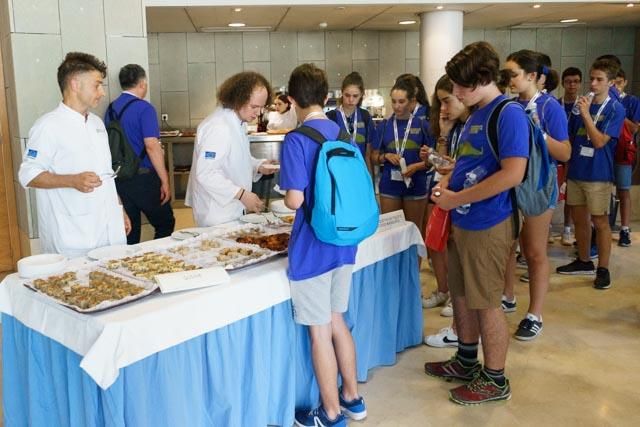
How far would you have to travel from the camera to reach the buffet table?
182cm

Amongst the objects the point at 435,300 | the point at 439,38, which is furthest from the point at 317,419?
the point at 439,38

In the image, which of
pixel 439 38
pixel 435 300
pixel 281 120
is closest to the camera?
pixel 435 300

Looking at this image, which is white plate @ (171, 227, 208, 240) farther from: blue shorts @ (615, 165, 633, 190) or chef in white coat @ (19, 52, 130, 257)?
blue shorts @ (615, 165, 633, 190)

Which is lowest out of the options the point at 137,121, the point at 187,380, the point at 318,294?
the point at 187,380

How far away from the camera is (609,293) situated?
4.23 meters

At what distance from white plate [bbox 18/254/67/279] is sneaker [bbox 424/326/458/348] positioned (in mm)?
1939

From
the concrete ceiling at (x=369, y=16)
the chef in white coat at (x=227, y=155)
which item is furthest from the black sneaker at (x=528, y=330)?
the concrete ceiling at (x=369, y=16)

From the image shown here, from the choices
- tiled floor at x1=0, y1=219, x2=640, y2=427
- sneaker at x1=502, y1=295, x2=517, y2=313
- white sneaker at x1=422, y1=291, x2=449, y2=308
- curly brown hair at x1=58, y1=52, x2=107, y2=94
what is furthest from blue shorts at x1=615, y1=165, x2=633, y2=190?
curly brown hair at x1=58, y1=52, x2=107, y2=94

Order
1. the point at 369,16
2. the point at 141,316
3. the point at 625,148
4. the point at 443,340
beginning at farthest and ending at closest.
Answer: the point at 369,16
the point at 625,148
the point at 443,340
the point at 141,316

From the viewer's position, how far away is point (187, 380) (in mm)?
2023

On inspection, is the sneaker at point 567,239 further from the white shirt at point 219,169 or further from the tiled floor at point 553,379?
the white shirt at point 219,169

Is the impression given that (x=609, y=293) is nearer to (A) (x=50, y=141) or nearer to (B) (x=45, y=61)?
(A) (x=50, y=141)

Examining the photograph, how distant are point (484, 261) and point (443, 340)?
95 centimetres

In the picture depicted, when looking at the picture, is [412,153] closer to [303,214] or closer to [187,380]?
[303,214]
